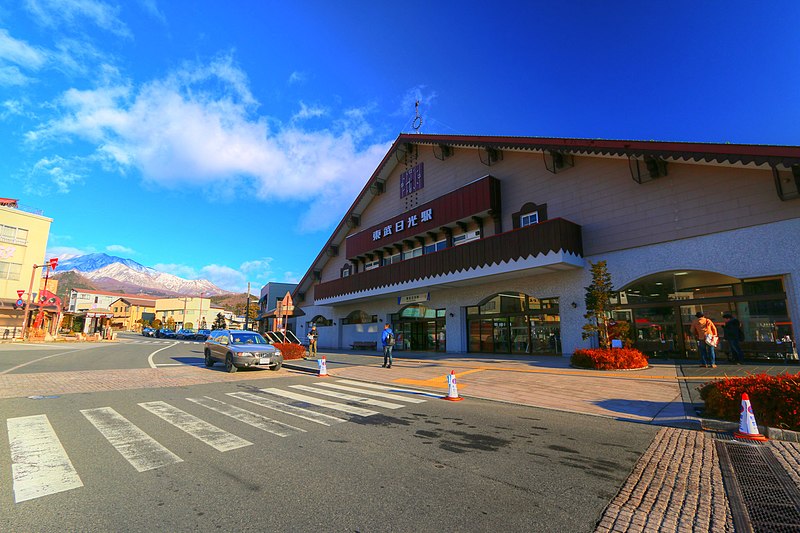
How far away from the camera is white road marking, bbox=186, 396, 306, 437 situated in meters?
6.10

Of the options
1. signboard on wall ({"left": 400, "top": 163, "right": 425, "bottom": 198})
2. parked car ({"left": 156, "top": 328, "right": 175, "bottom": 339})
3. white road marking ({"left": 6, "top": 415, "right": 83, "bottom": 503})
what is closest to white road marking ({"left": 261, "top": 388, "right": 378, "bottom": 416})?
white road marking ({"left": 6, "top": 415, "right": 83, "bottom": 503})

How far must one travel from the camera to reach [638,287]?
1525 centimetres

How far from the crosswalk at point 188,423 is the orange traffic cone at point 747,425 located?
569 cm

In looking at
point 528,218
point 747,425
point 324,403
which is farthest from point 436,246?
point 747,425

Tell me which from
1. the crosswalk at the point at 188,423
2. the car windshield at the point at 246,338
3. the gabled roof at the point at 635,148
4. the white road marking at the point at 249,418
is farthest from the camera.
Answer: the car windshield at the point at 246,338

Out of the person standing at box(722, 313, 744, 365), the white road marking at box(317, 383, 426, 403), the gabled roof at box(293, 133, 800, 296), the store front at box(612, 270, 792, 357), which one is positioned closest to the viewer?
the white road marking at box(317, 383, 426, 403)

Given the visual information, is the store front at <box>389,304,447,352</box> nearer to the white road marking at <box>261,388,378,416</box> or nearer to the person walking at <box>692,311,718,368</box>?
the person walking at <box>692,311,718,368</box>

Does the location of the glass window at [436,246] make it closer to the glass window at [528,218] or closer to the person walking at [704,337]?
the glass window at [528,218]

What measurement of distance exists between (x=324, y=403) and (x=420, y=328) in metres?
17.0

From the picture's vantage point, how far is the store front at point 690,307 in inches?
481

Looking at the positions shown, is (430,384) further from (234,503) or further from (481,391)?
(234,503)

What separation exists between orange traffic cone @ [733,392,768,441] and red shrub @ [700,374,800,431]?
1.89 ft

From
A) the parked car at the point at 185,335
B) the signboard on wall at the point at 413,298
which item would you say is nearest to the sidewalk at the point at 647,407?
the signboard on wall at the point at 413,298

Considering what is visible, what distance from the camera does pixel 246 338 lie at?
15594mm
